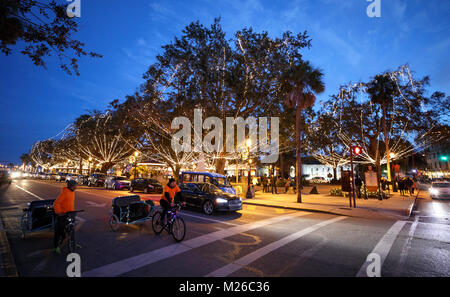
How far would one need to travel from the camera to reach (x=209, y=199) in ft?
35.5

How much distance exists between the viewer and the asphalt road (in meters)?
4.34

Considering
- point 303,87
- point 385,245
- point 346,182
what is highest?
point 303,87

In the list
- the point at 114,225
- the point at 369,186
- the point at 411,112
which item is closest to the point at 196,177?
the point at 114,225

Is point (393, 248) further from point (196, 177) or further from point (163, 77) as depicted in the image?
point (163, 77)

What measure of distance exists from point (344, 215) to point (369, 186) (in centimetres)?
1153

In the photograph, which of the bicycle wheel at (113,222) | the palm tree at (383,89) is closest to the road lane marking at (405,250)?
the bicycle wheel at (113,222)

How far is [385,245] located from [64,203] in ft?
A: 26.9

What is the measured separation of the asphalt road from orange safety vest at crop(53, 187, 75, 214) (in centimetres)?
102

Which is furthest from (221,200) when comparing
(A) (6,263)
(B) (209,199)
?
(A) (6,263)

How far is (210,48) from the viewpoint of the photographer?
21.7 m

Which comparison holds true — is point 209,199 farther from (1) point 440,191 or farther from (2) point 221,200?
(1) point 440,191

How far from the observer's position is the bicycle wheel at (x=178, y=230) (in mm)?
6236

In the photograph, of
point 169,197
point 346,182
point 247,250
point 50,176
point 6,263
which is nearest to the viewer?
point 6,263

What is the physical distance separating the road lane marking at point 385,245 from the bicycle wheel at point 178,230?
419cm
